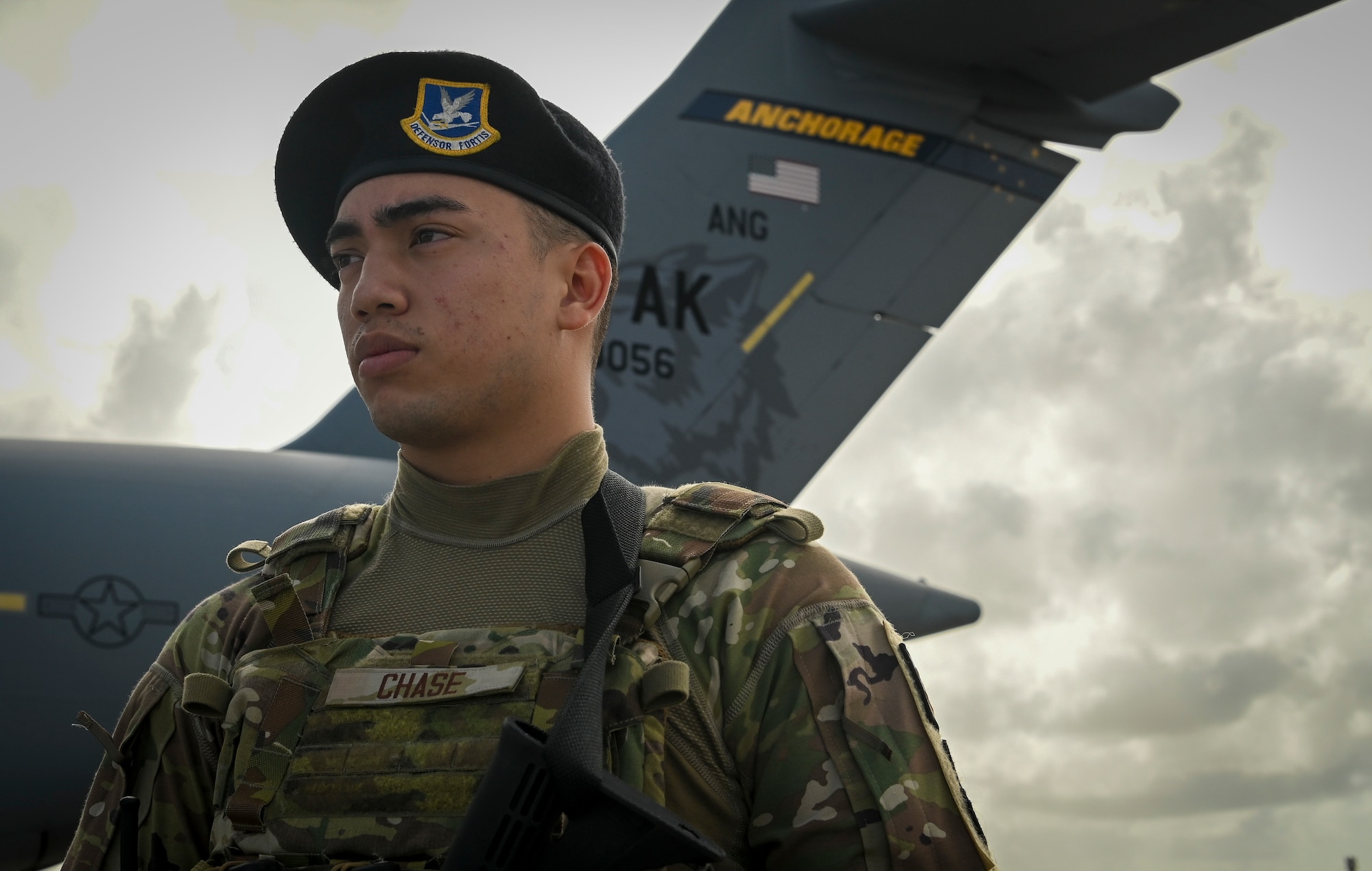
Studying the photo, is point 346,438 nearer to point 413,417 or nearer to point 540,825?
point 413,417

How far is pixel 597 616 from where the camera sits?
1.75m

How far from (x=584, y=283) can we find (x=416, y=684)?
30.4 inches

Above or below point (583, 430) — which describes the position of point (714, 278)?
above

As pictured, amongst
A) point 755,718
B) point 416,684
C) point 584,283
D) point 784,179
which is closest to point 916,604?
point 784,179

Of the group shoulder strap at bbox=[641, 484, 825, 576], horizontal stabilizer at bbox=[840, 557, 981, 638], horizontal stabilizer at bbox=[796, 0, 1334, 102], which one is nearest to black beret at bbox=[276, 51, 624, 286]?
shoulder strap at bbox=[641, 484, 825, 576]

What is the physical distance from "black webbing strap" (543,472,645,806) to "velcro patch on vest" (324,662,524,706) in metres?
0.13

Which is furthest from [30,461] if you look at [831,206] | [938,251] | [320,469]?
[938,251]

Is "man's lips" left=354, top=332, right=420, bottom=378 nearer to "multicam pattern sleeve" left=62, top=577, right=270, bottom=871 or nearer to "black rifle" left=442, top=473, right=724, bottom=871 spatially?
"multicam pattern sleeve" left=62, top=577, right=270, bottom=871

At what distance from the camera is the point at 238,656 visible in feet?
6.51

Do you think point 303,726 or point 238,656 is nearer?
point 303,726

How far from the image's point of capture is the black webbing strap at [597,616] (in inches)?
58.6

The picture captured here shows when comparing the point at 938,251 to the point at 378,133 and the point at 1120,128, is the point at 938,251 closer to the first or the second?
the point at 1120,128

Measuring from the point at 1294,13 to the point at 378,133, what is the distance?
503 cm

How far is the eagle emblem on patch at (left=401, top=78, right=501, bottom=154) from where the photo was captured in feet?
6.70
